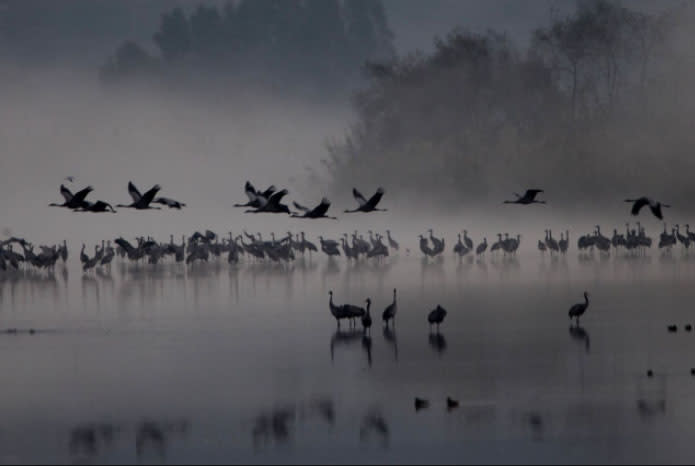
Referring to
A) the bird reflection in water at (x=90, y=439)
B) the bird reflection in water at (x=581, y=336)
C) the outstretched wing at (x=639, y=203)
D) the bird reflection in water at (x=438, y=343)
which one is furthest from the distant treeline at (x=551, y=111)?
the bird reflection in water at (x=90, y=439)

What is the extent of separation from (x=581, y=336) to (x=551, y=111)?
1856 inches

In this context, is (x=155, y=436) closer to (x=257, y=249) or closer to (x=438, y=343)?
(x=438, y=343)

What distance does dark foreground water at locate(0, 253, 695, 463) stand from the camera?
44.3 ft

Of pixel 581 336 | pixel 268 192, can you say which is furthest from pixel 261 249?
pixel 581 336

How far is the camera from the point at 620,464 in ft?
41.7

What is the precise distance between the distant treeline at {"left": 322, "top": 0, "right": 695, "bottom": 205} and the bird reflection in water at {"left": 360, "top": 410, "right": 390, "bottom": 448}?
4879 centimetres

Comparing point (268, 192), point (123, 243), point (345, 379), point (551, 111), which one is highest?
point (551, 111)

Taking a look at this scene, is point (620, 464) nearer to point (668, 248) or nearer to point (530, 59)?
point (668, 248)

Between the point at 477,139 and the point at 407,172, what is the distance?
3851mm

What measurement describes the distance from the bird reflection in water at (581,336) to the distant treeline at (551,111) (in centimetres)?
4147

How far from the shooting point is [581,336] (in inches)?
816

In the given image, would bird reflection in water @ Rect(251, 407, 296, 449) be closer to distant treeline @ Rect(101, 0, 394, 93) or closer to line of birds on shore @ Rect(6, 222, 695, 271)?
line of birds on shore @ Rect(6, 222, 695, 271)

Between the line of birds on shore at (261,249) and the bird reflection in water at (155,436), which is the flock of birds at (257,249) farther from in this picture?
the bird reflection in water at (155,436)

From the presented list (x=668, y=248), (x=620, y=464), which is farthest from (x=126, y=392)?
(x=668, y=248)
